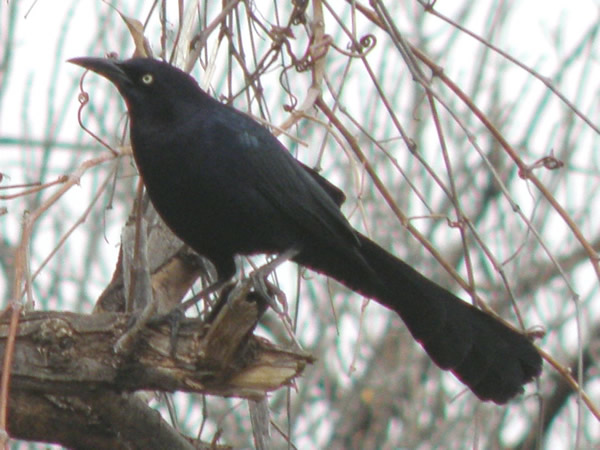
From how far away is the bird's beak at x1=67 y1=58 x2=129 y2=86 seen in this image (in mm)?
3713

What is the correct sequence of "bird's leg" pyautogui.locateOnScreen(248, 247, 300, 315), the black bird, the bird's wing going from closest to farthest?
"bird's leg" pyautogui.locateOnScreen(248, 247, 300, 315)
the black bird
the bird's wing

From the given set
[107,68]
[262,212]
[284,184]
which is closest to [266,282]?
[262,212]

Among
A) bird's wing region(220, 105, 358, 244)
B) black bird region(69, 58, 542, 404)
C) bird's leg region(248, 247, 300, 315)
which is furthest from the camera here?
bird's wing region(220, 105, 358, 244)

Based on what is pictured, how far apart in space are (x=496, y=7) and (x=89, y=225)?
11.5 feet

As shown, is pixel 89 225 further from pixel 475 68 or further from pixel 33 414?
pixel 33 414

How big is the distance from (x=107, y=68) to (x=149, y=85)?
0.51 feet

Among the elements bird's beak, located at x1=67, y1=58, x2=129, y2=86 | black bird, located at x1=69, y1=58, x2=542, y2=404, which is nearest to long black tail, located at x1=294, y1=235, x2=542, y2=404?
black bird, located at x1=69, y1=58, x2=542, y2=404

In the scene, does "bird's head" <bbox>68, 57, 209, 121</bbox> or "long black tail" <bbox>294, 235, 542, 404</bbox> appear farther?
"long black tail" <bbox>294, 235, 542, 404</bbox>

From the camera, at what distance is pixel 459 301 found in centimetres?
413

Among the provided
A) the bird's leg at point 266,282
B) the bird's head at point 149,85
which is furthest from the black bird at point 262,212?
the bird's leg at point 266,282

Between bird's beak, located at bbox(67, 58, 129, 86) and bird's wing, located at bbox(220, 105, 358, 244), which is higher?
bird's beak, located at bbox(67, 58, 129, 86)

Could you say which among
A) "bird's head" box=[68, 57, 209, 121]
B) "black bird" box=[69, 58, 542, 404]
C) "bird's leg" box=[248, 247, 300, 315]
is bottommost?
"bird's leg" box=[248, 247, 300, 315]

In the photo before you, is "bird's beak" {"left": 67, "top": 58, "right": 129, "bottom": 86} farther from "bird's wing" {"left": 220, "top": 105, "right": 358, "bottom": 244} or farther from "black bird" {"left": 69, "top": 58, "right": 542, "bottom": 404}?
"bird's wing" {"left": 220, "top": 105, "right": 358, "bottom": 244}

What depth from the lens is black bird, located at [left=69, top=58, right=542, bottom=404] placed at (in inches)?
145
